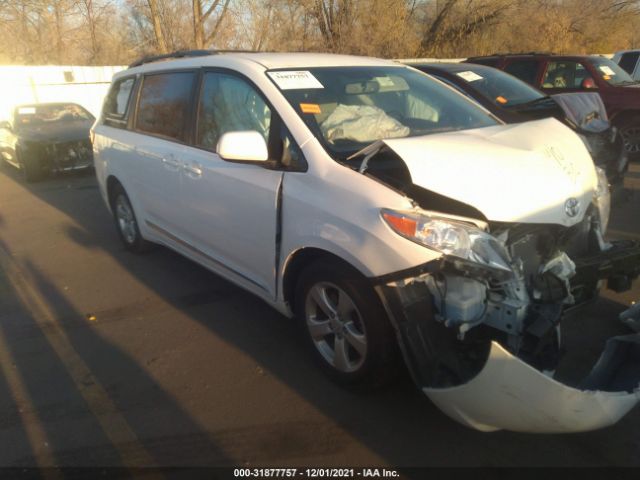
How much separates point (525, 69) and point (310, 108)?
732 cm

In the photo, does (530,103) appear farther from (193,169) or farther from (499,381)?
(499,381)

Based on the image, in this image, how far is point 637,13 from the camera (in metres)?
30.8

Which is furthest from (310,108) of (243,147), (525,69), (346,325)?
(525,69)

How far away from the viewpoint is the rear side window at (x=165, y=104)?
3.89 meters

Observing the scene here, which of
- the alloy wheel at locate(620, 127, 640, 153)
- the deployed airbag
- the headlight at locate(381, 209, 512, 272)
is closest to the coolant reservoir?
the headlight at locate(381, 209, 512, 272)

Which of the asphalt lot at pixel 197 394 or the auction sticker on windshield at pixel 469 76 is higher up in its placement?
the auction sticker on windshield at pixel 469 76

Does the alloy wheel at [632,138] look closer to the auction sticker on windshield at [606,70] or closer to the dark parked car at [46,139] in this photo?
the auction sticker on windshield at [606,70]

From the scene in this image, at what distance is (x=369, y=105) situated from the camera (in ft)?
11.0

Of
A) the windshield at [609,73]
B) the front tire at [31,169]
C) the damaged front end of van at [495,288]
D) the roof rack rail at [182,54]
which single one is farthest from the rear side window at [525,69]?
the front tire at [31,169]

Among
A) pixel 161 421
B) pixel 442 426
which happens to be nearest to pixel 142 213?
pixel 161 421

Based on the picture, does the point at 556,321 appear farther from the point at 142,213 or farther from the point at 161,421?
the point at 142,213

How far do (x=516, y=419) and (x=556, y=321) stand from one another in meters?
0.55

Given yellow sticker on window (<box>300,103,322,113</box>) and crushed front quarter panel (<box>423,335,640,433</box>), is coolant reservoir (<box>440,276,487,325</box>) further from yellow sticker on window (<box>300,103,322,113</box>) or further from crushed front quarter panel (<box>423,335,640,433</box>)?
yellow sticker on window (<box>300,103,322,113</box>)

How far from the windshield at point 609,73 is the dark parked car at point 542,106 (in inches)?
107
